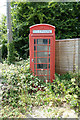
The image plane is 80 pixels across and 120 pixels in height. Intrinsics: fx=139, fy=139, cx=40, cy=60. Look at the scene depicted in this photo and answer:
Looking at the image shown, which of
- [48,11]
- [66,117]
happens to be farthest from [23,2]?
[66,117]

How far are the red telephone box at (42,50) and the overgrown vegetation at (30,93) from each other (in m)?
0.32

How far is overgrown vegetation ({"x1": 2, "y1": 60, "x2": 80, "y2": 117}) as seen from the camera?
12.4ft

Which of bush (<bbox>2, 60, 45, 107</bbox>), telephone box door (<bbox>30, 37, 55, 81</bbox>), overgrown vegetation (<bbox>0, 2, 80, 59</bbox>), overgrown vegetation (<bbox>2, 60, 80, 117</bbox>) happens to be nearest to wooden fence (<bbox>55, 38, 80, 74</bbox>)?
overgrown vegetation (<bbox>2, 60, 80, 117</bbox>)

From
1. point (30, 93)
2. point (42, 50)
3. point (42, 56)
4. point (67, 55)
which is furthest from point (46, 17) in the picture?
point (30, 93)

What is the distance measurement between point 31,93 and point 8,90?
0.75 m

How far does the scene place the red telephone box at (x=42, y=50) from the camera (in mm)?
4633

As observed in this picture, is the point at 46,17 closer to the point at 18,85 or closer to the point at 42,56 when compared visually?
the point at 42,56

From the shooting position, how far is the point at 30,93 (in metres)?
4.48

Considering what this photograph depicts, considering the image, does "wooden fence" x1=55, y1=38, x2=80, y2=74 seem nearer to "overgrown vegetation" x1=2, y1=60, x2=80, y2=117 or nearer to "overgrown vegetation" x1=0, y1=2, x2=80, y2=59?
"overgrown vegetation" x1=2, y1=60, x2=80, y2=117

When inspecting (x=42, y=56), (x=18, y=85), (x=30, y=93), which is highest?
(x=42, y=56)

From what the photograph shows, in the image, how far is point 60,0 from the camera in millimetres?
7387

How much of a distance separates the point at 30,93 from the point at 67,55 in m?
2.23

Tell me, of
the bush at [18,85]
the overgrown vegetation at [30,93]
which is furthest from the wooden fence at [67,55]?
the bush at [18,85]

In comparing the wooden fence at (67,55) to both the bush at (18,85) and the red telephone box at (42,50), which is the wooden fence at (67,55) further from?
the bush at (18,85)
